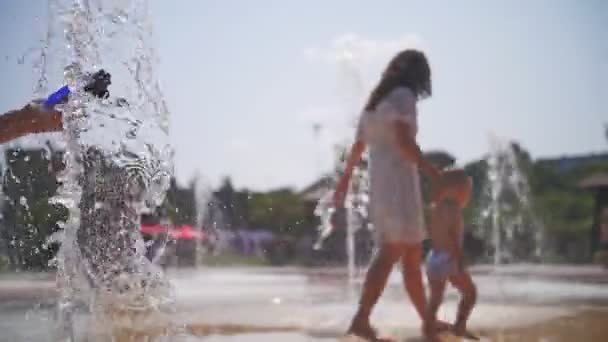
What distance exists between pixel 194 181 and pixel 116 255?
517 inches

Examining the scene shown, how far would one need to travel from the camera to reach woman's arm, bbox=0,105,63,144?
2809 millimetres

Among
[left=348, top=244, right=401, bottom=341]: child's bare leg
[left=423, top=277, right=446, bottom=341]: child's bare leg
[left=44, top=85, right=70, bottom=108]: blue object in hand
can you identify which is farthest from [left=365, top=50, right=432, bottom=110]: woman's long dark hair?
[left=44, top=85, right=70, bottom=108]: blue object in hand

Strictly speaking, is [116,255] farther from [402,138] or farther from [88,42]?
[402,138]

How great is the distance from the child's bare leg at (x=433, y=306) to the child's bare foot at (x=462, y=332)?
5.6 inches

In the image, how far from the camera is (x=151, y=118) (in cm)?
452

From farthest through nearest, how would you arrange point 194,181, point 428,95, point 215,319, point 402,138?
point 194,181, point 215,319, point 428,95, point 402,138

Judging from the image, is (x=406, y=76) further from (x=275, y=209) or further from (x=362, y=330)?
(x=275, y=209)

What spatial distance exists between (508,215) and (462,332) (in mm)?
17478

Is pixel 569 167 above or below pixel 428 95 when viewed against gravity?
above

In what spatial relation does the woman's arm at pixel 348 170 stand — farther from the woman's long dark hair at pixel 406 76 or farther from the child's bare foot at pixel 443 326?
the child's bare foot at pixel 443 326

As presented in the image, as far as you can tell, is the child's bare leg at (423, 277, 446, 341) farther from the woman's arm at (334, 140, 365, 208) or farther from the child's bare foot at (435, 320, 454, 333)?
the woman's arm at (334, 140, 365, 208)

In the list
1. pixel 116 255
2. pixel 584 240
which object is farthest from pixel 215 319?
pixel 584 240

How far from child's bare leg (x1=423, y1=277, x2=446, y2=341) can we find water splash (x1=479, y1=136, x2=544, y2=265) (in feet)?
42.8

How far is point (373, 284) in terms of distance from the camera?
3148mm
